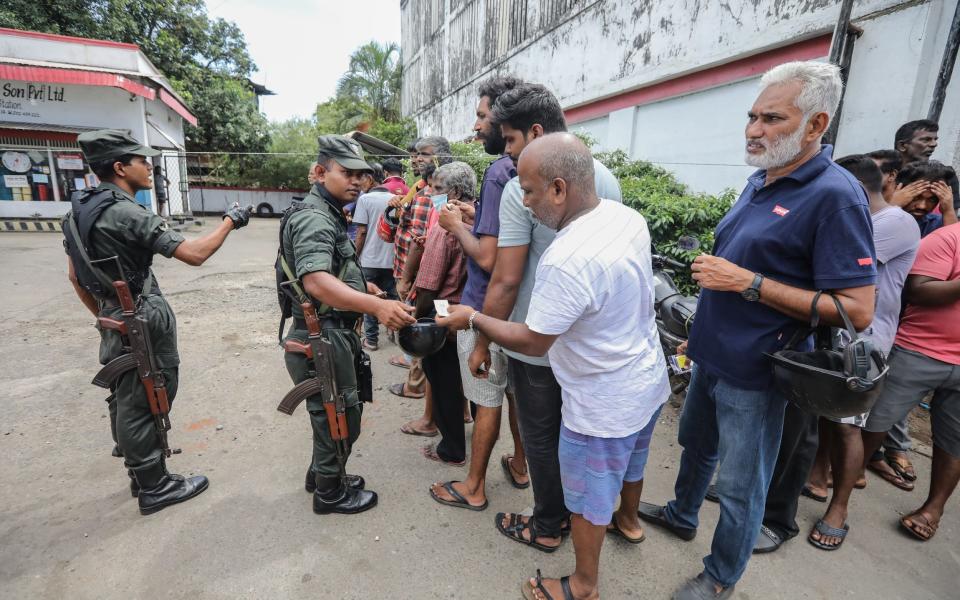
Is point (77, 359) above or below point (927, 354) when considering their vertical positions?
below

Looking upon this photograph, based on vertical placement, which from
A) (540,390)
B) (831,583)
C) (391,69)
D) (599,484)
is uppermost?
(391,69)

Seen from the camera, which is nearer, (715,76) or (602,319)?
(602,319)

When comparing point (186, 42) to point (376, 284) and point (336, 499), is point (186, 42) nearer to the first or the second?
point (376, 284)

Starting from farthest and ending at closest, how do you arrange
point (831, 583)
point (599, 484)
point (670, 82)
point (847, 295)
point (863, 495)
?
point (670, 82) < point (863, 495) < point (831, 583) < point (599, 484) < point (847, 295)

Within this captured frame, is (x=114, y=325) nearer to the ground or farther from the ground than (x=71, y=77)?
nearer to the ground

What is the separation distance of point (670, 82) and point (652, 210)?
341 cm

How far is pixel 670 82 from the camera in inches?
271

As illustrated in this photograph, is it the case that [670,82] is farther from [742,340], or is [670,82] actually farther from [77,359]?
[77,359]

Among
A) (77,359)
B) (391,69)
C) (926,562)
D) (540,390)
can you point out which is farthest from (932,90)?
(391,69)

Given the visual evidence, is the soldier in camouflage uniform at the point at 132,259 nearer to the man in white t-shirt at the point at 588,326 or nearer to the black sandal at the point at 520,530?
the man in white t-shirt at the point at 588,326

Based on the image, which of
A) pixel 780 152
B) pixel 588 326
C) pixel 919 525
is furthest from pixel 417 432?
pixel 919 525

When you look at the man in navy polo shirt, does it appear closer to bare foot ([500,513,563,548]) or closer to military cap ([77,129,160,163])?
bare foot ([500,513,563,548])

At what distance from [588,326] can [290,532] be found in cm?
194

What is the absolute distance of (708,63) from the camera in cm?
609
